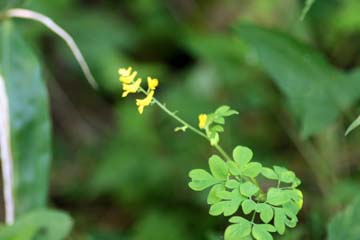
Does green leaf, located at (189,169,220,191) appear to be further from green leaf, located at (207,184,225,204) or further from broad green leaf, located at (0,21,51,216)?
broad green leaf, located at (0,21,51,216)

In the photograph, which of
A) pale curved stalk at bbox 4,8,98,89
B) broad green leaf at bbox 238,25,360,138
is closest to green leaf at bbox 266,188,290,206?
broad green leaf at bbox 238,25,360,138

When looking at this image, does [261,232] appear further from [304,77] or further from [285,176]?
[304,77]

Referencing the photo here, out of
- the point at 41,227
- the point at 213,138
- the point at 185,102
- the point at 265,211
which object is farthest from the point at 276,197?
the point at 185,102

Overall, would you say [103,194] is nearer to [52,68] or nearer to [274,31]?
[52,68]

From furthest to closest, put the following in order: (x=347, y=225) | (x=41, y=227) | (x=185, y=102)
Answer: (x=185, y=102)
(x=41, y=227)
(x=347, y=225)

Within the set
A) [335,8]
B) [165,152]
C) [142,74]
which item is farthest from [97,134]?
[335,8]
